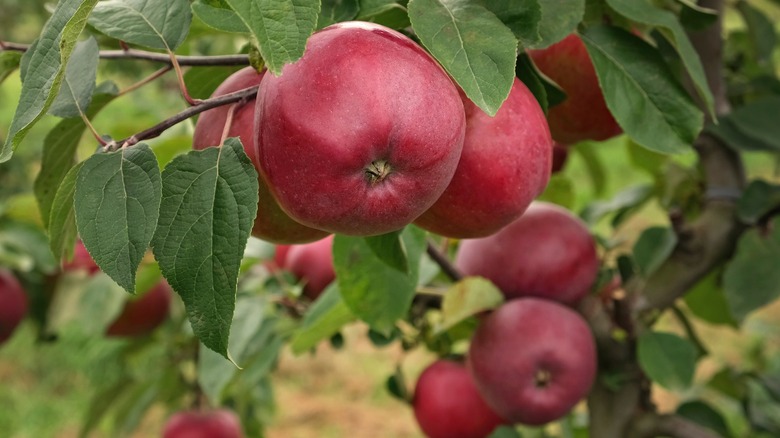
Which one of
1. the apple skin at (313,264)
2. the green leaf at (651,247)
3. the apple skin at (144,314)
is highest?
the green leaf at (651,247)

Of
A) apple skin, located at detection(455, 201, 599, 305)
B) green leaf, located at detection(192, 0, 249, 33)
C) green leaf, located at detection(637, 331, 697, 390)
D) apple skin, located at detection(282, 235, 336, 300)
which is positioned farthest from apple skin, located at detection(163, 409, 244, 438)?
green leaf, located at detection(192, 0, 249, 33)

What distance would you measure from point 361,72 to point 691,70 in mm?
354

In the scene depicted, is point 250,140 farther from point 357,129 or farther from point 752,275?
point 752,275

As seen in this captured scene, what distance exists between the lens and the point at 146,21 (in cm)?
70

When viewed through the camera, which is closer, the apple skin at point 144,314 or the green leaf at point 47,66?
the green leaf at point 47,66

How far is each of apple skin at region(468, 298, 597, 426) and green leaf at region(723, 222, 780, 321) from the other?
20cm

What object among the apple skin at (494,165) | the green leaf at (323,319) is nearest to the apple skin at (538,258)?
Result: the green leaf at (323,319)

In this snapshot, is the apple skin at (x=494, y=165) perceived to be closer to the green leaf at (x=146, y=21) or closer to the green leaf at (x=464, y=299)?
the green leaf at (x=146, y=21)

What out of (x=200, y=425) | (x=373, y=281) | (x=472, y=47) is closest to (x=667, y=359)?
(x=373, y=281)

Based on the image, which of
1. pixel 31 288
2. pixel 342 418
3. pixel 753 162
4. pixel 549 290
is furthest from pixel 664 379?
pixel 753 162

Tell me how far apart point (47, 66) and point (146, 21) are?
12cm

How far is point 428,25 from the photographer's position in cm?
60

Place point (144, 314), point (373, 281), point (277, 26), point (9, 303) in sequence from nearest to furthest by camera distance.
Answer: point (277, 26) → point (373, 281) → point (9, 303) → point (144, 314)

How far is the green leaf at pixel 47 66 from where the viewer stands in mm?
553
